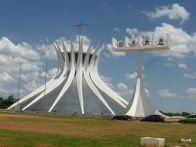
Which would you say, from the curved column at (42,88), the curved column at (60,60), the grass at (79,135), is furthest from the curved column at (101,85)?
the grass at (79,135)

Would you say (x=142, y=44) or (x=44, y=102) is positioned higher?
(x=142, y=44)

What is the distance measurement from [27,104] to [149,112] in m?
23.6

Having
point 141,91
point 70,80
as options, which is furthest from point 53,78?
point 141,91

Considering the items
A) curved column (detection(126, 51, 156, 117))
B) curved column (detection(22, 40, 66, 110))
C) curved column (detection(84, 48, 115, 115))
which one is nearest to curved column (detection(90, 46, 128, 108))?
curved column (detection(84, 48, 115, 115))

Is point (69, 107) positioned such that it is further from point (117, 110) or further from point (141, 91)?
point (141, 91)

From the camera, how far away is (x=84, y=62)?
57.2 m

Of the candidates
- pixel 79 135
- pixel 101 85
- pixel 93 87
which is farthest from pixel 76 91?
pixel 79 135

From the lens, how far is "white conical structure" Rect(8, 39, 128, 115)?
160ft

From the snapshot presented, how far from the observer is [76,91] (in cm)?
5228

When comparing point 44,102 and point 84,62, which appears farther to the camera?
point 84,62

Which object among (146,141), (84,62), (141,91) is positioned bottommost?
(146,141)

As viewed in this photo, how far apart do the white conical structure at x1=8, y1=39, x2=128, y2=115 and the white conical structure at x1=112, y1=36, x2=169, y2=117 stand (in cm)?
393

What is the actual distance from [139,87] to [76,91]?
48.4ft

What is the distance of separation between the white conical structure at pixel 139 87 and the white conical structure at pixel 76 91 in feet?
12.9
